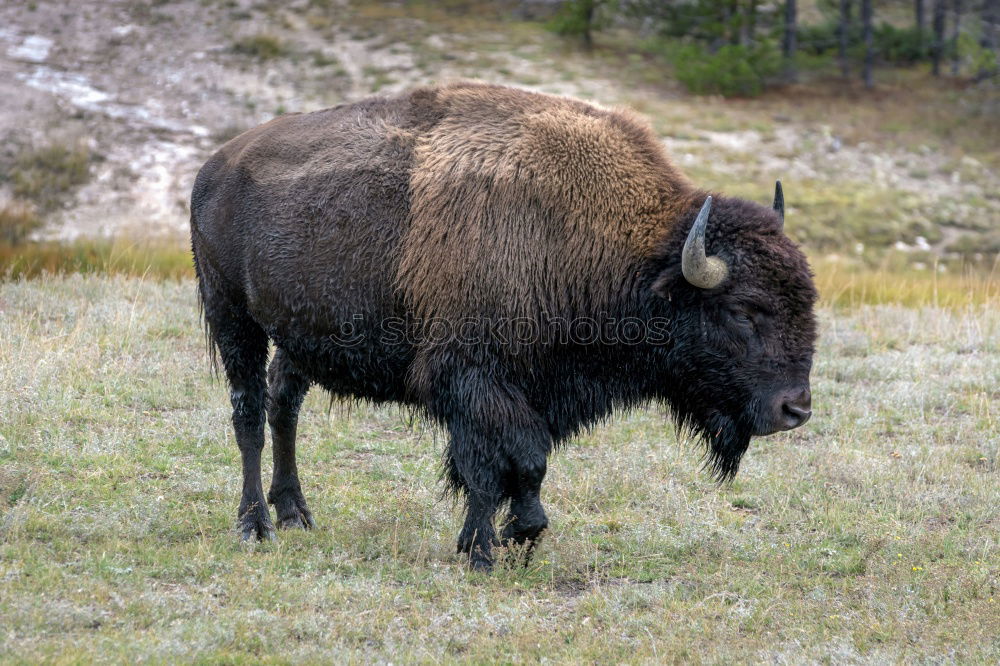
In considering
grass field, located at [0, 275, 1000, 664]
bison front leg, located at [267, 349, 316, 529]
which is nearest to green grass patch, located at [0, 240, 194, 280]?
grass field, located at [0, 275, 1000, 664]

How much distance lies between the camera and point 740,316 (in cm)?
581

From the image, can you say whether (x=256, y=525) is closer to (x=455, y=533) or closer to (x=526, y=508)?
(x=455, y=533)

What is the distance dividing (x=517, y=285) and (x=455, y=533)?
169 cm

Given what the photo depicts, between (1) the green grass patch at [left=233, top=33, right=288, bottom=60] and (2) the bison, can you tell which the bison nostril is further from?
Result: (1) the green grass patch at [left=233, top=33, right=288, bottom=60]

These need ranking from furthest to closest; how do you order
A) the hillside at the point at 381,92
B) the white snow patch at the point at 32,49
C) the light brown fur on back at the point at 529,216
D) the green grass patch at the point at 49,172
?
1. the white snow patch at the point at 32,49
2. the hillside at the point at 381,92
3. the green grass patch at the point at 49,172
4. the light brown fur on back at the point at 529,216

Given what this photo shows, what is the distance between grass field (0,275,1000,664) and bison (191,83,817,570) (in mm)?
569

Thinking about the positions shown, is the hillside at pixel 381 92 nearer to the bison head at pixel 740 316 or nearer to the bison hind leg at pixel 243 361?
the bison hind leg at pixel 243 361

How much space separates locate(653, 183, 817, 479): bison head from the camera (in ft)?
18.7

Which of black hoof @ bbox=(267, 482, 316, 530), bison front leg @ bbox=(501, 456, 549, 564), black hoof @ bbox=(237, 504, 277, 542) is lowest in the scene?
black hoof @ bbox=(267, 482, 316, 530)

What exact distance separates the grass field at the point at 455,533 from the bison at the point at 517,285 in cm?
57

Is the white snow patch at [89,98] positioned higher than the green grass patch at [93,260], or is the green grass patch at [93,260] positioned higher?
the green grass patch at [93,260]

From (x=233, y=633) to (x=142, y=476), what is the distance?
273 centimetres

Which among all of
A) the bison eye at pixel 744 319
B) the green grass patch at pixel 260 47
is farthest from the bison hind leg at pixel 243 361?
the green grass patch at pixel 260 47

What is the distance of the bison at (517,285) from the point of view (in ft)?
19.0
